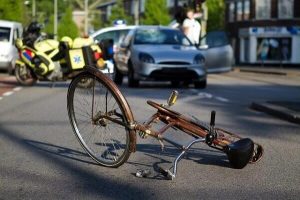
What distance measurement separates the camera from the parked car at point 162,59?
1614 centimetres

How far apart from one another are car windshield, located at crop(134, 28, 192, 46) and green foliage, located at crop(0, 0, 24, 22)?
2673cm

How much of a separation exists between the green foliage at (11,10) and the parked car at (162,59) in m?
26.8

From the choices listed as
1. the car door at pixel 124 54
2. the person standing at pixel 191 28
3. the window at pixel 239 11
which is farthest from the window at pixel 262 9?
the car door at pixel 124 54

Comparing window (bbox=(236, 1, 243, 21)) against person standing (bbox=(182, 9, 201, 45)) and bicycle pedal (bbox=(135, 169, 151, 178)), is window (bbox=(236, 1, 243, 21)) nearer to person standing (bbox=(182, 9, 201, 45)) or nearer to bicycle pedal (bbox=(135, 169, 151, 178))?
person standing (bbox=(182, 9, 201, 45))

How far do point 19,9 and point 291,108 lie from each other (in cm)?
3571

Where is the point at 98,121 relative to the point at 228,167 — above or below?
above

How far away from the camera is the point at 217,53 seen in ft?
60.8

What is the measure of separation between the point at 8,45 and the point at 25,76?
10.2m

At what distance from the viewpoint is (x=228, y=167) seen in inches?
255

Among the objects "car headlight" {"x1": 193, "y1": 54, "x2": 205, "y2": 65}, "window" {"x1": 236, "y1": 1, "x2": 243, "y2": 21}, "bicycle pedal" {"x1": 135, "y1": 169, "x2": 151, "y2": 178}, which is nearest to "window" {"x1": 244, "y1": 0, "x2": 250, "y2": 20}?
"window" {"x1": 236, "y1": 1, "x2": 243, "y2": 21}

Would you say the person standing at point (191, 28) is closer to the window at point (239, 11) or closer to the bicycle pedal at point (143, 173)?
the bicycle pedal at point (143, 173)

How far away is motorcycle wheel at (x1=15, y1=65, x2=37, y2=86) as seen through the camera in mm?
17438

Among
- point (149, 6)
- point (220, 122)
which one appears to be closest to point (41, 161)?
point (220, 122)

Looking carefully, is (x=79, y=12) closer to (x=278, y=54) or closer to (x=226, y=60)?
(x=278, y=54)
